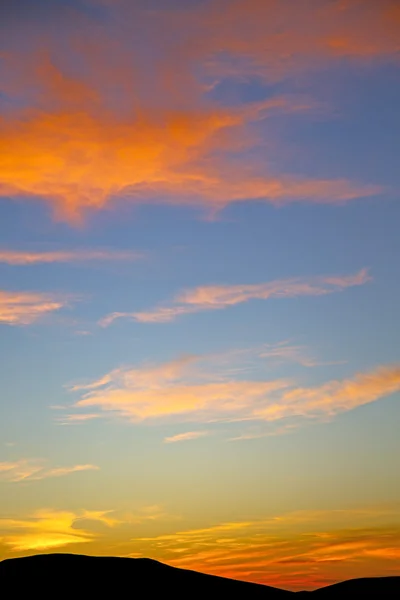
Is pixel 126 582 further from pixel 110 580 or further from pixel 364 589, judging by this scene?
pixel 364 589

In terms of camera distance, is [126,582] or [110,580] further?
[126,582]

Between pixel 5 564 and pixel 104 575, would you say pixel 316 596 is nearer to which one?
pixel 104 575

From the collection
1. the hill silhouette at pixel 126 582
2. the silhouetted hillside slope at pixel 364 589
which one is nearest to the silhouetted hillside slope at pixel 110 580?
the hill silhouette at pixel 126 582

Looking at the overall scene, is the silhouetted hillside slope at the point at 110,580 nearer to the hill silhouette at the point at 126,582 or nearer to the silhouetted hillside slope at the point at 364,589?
the hill silhouette at the point at 126,582

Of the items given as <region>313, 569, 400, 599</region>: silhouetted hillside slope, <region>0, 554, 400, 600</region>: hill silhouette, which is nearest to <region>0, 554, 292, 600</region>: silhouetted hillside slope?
<region>0, 554, 400, 600</region>: hill silhouette

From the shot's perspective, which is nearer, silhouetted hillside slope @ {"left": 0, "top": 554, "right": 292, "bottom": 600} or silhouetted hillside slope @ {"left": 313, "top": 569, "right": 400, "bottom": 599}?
silhouetted hillside slope @ {"left": 0, "top": 554, "right": 292, "bottom": 600}

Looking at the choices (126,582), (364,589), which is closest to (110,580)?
(126,582)

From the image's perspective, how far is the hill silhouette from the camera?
75125 millimetres

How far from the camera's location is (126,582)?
78125 mm

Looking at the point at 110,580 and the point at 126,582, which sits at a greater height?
the point at 110,580

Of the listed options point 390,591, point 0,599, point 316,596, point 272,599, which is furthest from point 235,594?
point 0,599

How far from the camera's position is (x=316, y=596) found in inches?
3194

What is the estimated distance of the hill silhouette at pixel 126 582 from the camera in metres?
75.1

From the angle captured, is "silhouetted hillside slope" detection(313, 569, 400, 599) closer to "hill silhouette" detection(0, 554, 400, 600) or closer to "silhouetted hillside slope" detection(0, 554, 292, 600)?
"hill silhouette" detection(0, 554, 400, 600)
